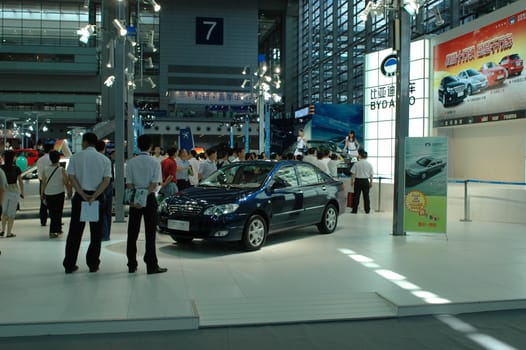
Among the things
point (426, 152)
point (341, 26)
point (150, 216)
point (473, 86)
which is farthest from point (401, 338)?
point (341, 26)

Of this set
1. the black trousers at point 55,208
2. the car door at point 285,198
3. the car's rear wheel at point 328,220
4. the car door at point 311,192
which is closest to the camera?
the car door at point 285,198

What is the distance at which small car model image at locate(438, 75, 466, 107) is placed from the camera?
54.4ft

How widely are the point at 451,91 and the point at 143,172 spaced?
13390mm

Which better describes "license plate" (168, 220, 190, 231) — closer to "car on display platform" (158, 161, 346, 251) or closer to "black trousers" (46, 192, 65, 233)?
"car on display platform" (158, 161, 346, 251)

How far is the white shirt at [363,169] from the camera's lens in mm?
12648

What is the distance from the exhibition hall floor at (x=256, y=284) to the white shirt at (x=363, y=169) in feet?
12.7

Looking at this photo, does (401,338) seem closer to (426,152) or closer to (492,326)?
(492,326)

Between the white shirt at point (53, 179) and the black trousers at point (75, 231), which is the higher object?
the white shirt at point (53, 179)

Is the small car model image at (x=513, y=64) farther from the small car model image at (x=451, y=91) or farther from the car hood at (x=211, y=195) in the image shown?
the car hood at (x=211, y=195)

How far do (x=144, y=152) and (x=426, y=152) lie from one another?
5171 millimetres

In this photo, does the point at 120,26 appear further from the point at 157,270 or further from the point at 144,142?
the point at 157,270

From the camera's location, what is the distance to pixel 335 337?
4.21 meters

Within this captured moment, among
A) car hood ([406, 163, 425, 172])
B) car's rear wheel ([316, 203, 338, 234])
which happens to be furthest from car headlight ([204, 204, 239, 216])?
car hood ([406, 163, 425, 172])

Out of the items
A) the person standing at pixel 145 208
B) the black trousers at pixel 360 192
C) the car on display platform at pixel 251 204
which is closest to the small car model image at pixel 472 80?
the black trousers at pixel 360 192
